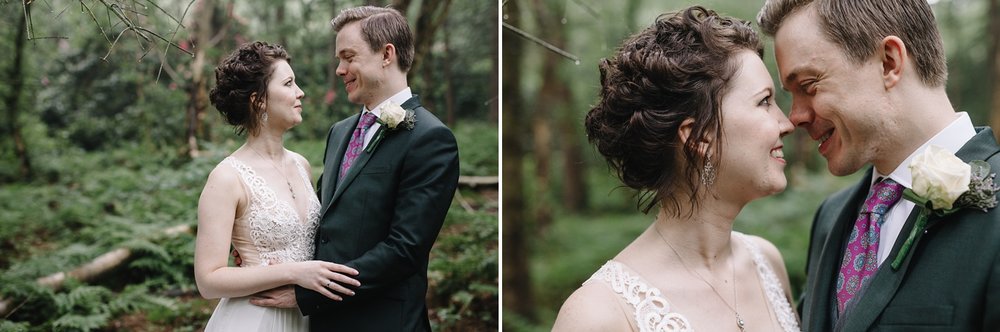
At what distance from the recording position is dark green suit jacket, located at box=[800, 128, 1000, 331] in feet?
6.09

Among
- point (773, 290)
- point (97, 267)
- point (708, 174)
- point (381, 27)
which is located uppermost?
point (381, 27)

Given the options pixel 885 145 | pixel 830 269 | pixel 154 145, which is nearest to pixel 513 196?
pixel 154 145

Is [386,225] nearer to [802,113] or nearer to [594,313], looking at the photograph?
[594,313]

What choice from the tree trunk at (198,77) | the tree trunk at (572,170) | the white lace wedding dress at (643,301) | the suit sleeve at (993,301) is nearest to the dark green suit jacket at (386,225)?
the white lace wedding dress at (643,301)

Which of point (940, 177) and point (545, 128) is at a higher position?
point (940, 177)

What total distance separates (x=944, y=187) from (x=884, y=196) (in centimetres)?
49

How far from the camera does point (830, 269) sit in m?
2.44

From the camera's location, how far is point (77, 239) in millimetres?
6152

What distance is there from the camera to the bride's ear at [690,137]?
226 centimetres

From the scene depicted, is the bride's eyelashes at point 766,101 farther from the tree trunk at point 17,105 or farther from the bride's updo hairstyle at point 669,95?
the tree trunk at point 17,105

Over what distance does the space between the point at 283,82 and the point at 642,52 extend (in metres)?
1.53

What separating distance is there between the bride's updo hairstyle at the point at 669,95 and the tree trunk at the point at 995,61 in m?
6.49

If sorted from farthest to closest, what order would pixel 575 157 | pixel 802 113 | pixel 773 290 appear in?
1. pixel 575 157
2. pixel 773 290
3. pixel 802 113

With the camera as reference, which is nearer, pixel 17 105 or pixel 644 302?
pixel 644 302
